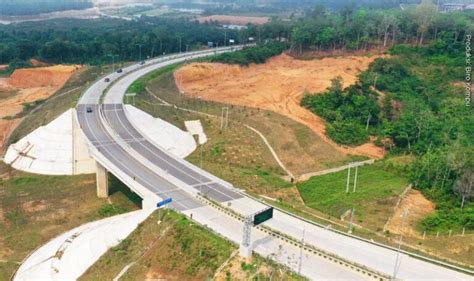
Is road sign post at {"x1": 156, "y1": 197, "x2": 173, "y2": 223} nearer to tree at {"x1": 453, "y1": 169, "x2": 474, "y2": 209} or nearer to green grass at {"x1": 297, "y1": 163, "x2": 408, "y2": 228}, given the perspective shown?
green grass at {"x1": 297, "y1": 163, "x2": 408, "y2": 228}

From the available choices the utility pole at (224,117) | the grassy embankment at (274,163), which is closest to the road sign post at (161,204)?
the grassy embankment at (274,163)

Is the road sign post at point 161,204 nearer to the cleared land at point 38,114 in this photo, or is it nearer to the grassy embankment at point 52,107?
the grassy embankment at point 52,107

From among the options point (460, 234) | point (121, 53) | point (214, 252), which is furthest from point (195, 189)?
point (121, 53)

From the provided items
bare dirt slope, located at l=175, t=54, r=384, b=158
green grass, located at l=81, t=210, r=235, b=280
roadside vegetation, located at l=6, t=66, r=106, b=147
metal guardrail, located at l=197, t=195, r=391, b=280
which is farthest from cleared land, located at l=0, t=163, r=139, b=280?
bare dirt slope, located at l=175, t=54, r=384, b=158

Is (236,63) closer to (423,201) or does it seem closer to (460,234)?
(423,201)

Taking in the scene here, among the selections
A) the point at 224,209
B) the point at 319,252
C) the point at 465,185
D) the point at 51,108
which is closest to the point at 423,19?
the point at 465,185

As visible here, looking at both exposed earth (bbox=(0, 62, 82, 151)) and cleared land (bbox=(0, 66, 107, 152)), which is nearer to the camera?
cleared land (bbox=(0, 66, 107, 152))
